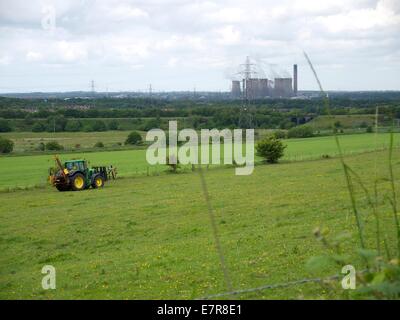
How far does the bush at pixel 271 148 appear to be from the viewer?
42469mm

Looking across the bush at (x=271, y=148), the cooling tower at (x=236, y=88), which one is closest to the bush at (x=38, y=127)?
the cooling tower at (x=236, y=88)

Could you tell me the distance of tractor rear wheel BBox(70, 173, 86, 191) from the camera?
28.7 meters

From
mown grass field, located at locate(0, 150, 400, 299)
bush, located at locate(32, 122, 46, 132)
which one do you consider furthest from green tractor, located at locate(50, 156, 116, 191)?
bush, located at locate(32, 122, 46, 132)

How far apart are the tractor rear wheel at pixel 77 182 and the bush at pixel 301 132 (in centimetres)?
3962

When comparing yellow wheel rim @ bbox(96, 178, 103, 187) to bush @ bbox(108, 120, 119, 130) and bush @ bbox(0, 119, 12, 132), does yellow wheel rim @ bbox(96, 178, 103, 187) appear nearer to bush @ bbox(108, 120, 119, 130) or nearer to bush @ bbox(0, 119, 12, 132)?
bush @ bbox(0, 119, 12, 132)

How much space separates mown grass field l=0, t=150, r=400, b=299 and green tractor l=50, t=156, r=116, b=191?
2092 millimetres

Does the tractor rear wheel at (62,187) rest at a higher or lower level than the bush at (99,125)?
lower

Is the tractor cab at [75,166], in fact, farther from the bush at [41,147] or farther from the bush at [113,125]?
the bush at [113,125]

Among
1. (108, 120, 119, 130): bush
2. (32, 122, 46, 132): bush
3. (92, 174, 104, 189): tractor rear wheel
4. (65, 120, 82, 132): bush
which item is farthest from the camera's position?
(108, 120, 119, 130): bush

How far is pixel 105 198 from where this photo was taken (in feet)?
80.0
